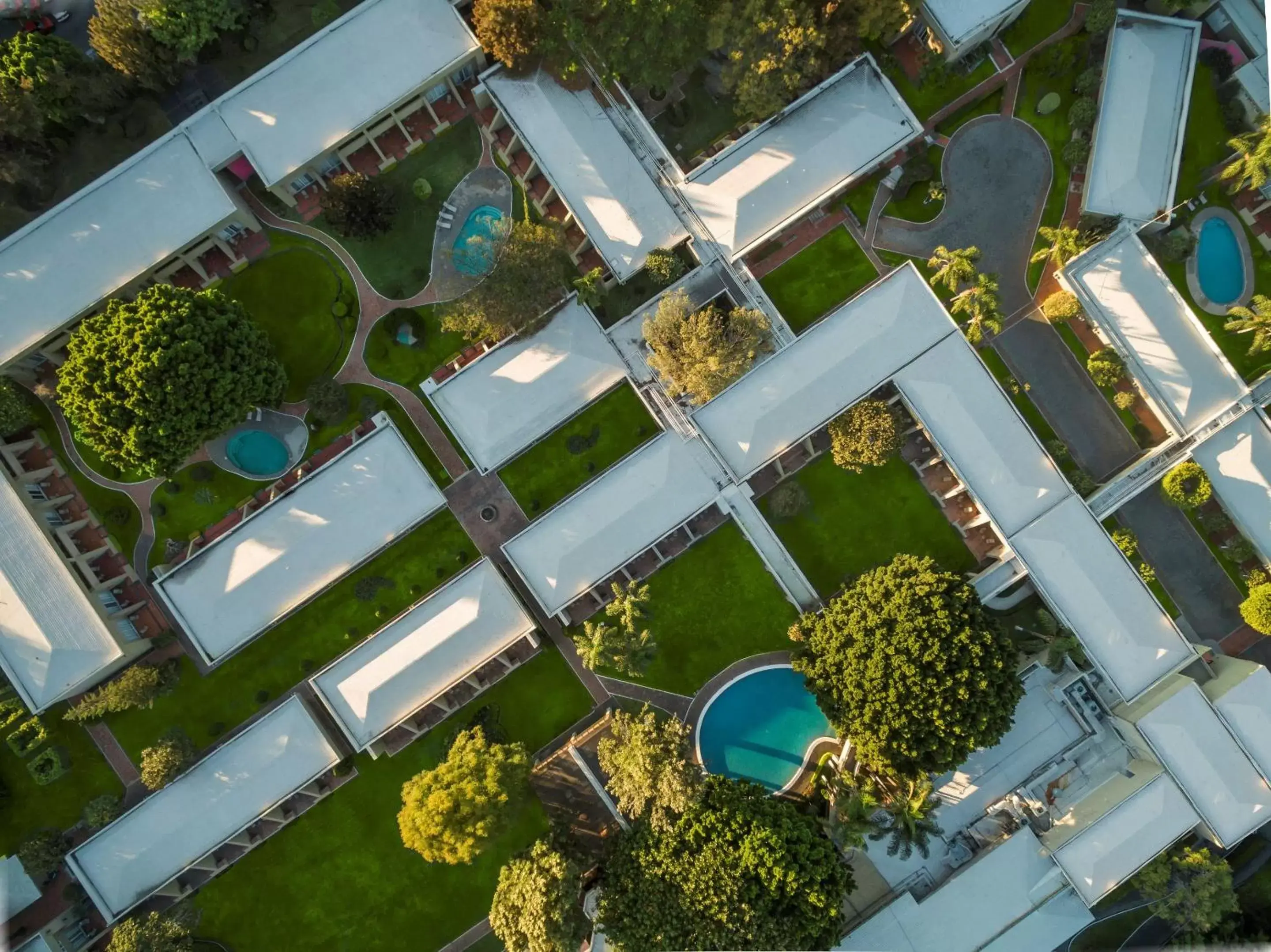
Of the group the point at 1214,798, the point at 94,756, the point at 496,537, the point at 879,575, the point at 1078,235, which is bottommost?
the point at 1214,798

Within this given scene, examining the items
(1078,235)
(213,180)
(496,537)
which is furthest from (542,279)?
(1078,235)

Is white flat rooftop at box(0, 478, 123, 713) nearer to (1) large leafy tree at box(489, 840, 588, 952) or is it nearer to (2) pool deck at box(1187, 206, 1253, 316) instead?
(1) large leafy tree at box(489, 840, 588, 952)

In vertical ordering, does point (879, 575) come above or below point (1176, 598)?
above

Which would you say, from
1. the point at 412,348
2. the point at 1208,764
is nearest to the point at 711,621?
the point at 412,348

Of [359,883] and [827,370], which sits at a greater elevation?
[827,370]

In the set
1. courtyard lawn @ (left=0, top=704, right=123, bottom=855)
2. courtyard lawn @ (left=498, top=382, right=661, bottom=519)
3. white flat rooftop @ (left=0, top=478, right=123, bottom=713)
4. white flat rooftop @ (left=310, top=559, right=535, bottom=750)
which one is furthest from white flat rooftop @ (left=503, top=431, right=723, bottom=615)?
courtyard lawn @ (left=0, top=704, right=123, bottom=855)

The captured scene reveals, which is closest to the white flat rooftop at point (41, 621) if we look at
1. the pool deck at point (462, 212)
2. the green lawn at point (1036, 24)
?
the pool deck at point (462, 212)

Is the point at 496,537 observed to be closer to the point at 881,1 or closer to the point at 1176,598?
the point at 881,1

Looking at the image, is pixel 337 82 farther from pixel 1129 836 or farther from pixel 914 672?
pixel 1129 836
